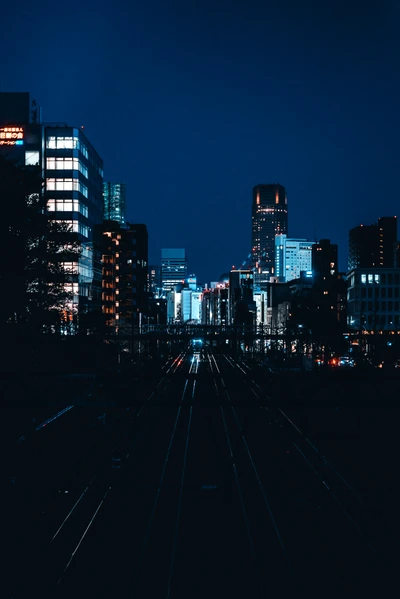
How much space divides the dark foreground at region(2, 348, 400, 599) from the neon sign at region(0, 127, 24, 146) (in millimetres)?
41134

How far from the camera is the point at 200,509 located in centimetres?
1353

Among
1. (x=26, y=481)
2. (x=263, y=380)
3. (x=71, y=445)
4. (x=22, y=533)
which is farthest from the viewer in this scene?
(x=263, y=380)

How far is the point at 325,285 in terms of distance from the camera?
95.2m

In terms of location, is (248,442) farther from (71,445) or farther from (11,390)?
(11,390)

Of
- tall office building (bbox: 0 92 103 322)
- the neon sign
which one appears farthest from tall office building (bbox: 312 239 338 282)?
the neon sign

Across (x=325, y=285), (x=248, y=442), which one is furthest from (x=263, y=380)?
(x=325, y=285)

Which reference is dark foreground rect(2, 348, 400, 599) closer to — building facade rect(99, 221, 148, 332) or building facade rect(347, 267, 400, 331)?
building facade rect(99, 221, 148, 332)

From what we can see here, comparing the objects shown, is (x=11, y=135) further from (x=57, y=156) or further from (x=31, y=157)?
(x=57, y=156)

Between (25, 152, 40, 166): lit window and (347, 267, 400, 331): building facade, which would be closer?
(25, 152, 40, 166): lit window

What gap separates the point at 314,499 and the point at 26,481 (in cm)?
632

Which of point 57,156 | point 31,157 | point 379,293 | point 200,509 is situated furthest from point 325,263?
point 200,509

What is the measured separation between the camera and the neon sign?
194ft

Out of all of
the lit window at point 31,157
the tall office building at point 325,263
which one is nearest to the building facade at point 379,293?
the tall office building at point 325,263

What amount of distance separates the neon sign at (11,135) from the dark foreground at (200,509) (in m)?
41.1
